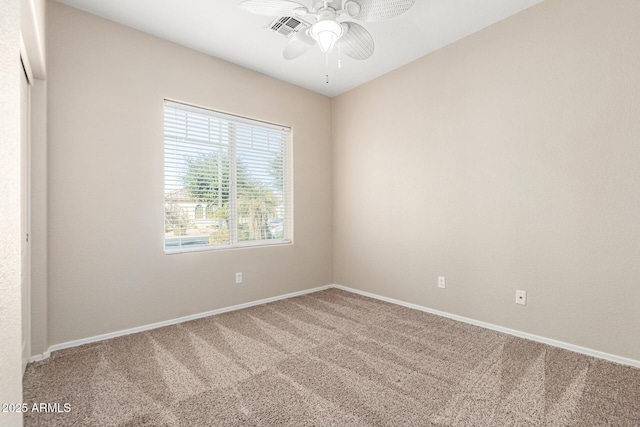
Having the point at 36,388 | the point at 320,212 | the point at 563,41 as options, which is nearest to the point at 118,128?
the point at 36,388

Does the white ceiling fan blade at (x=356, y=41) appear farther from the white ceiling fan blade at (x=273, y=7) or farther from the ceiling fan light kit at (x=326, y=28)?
the white ceiling fan blade at (x=273, y=7)

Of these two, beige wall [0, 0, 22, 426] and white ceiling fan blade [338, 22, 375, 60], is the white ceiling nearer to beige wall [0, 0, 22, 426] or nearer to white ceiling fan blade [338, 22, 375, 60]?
white ceiling fan blade [338, 22, 375, 60]

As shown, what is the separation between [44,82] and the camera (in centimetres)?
229

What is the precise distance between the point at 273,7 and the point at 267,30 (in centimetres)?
100

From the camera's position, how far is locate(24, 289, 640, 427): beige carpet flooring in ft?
5.40

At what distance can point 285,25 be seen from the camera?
266cm

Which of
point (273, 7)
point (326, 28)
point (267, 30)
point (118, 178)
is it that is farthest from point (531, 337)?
point (118, 178)

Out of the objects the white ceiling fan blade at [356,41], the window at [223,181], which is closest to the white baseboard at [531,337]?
the window at [223,181]

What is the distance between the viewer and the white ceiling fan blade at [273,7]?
1.85 metres

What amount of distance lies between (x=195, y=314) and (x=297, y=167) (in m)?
2.09

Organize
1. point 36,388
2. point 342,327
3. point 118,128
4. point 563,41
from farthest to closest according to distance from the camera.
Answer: point 342,327, point 118,128, point 563,41, point 36,388

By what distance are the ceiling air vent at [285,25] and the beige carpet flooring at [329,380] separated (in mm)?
2700

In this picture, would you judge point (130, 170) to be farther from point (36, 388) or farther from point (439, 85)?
point (439, 85)

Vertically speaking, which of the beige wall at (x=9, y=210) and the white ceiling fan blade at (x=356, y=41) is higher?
the white ceiling fan blade at (x=356, y=41)
